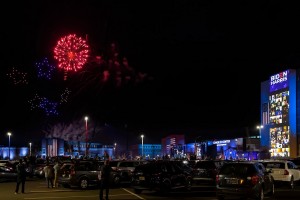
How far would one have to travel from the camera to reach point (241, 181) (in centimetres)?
1842

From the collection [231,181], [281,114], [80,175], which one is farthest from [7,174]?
[281,114]

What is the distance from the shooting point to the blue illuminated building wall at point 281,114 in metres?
80.8

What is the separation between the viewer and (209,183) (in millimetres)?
24234

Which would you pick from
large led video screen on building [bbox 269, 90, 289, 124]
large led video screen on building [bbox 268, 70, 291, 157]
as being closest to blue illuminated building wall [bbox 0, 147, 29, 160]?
large led video screen on building [bbox 269, 90, 289, 124]

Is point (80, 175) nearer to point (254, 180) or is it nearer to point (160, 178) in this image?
point (160, 178)

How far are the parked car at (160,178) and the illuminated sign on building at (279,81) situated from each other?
64.6 meters

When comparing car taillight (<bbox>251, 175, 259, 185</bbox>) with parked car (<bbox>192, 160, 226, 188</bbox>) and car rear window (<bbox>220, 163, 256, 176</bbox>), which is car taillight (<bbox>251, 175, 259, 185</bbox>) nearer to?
car rear window (<bbox>220, 163, 256, 176</bbox>)

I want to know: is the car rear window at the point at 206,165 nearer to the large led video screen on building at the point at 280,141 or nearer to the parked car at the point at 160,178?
the parked car at the point at 160,178

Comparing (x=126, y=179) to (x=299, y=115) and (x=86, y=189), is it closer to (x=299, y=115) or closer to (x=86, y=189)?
(x=86, y=189)

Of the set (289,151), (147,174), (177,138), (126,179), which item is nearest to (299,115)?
(289,151)

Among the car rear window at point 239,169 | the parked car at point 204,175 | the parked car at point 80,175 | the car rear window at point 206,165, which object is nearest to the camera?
the car rear window at point 239,169

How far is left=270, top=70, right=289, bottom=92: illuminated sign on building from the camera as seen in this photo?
84500 mm

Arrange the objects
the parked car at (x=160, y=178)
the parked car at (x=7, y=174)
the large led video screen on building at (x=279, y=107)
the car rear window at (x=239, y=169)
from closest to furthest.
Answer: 1. the car rear window at (x=239, y=169)
2. the parked car at (x=160, y=178)
3. the parked car at (x=7, y=174)
4. the large led video screen on building at (x=279, y=107)

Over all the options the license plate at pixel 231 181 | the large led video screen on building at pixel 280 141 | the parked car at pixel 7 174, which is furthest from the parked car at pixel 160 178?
the large led video screen on building at pixel 280 141
